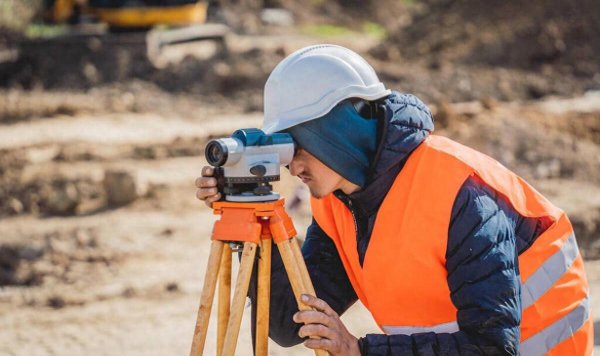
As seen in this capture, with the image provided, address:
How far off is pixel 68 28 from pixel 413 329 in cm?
1593

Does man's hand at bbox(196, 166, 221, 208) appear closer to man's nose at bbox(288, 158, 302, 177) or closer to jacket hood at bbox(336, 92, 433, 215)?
man's nose at bbox(288, 158, 302, 177)

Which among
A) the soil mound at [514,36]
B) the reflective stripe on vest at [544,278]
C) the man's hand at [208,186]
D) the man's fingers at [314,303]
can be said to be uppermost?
the soil mound at [514,36]

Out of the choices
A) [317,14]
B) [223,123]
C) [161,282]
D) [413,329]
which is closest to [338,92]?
[413,329]

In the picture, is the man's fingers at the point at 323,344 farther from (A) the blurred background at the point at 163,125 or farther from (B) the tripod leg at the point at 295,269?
(A) the blurred background at the point at 163,125

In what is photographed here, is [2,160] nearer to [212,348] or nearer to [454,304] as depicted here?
[212,348]

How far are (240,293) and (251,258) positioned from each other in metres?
0.09

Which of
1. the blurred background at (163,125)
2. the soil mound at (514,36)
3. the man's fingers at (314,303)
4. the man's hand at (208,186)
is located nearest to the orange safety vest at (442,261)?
the man's fingers at (314,303)

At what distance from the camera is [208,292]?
9.09 ft

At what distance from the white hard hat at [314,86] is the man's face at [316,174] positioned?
10 cm

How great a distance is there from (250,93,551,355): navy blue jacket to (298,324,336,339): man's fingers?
111 mm

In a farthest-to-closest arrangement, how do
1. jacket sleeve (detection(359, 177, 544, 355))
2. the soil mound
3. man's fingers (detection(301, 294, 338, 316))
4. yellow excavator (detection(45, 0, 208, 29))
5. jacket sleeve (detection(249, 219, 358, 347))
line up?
yellow excavator (detection(45, 0, 208, 29))
the soil mound
jacket sleeve (detection(249, 219, 358, 347))
man's fingers (detection(301, 294, 338, 316))
jacket sleeve (detection(359, 177, 544, 355))

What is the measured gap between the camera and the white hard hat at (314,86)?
2.70 metres

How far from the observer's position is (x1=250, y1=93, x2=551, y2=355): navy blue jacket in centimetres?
252

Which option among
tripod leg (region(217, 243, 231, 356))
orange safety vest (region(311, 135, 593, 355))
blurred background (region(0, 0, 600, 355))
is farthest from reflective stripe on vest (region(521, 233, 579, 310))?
blurred background (region(0, 0, 600, 355))
